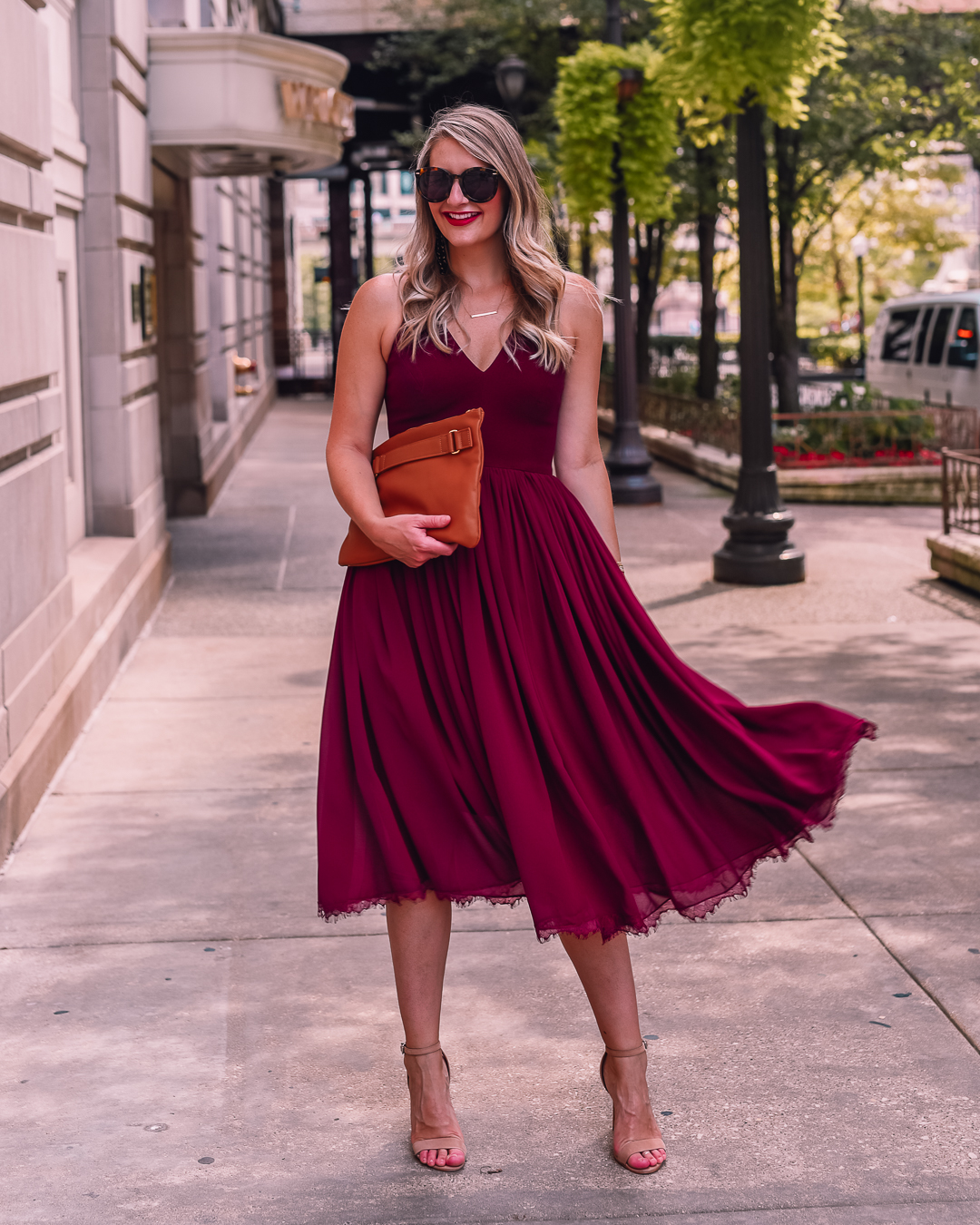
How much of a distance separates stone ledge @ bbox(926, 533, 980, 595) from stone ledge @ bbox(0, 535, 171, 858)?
17.2 feet

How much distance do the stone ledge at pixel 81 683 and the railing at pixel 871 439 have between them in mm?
8043

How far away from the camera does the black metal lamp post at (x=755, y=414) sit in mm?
10422

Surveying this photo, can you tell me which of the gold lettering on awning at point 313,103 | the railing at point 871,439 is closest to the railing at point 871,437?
the railing at point 871,439

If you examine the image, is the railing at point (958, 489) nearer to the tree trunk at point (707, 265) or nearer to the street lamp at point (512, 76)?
the street lamp at point (512, 76)

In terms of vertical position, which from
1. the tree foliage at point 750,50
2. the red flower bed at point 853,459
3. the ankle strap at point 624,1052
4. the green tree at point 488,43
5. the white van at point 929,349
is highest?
the green tree at point 488,43

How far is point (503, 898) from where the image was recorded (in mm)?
3115

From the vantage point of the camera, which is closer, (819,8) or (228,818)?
(228,818)

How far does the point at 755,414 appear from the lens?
10.8 m

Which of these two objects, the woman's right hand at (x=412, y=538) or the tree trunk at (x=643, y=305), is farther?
the tree trunk at (x=643, y=305)

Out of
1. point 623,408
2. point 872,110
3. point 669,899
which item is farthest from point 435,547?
point 872,110

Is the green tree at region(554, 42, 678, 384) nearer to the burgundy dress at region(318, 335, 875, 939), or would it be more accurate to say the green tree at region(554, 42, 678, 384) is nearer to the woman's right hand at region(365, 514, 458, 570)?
the burgundy dress at region(318, 335, 875, 939)

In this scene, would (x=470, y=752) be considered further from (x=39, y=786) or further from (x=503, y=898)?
(x=39, y=786)

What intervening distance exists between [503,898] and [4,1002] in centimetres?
159

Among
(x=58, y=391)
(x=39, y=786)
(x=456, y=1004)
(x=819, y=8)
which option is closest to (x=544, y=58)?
(x=819, y=8)
